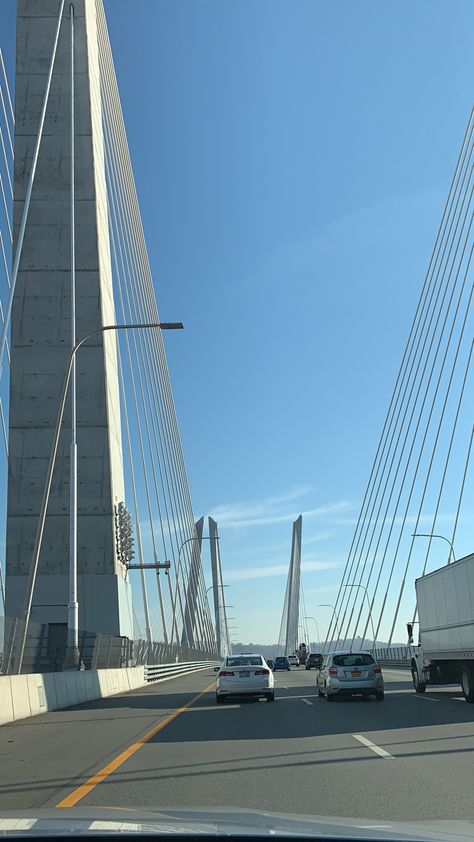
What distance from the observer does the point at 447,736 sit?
12.3 m

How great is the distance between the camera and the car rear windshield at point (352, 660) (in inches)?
811

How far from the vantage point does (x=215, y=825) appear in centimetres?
424

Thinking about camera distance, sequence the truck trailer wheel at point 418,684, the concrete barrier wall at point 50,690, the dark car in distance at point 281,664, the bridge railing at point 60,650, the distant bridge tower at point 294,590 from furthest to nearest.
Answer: the distant bridge tower at point 294,590 < the dark car in distance at point 281,664 < the truck trailer wheel at point 418,684 < the bridge railing at point 60,650 < the concrete barrier wall at point 50,690

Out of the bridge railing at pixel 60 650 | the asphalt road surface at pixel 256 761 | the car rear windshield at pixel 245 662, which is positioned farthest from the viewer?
the car rear windshield at pixel 245 662

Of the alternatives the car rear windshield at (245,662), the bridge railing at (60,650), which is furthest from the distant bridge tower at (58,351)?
the car rear windshield at (245,662)

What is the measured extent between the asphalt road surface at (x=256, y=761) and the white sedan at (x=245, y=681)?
324 centimetres

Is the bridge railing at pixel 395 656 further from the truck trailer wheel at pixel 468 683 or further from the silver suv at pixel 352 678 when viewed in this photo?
the truck trailer wheel at pixel 468 683

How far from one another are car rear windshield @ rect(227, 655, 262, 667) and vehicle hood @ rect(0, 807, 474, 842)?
687 inches

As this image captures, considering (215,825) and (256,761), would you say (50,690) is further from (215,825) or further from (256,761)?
(215,825)

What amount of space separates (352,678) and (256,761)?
35.2ft

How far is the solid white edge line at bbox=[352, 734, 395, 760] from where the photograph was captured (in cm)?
1021

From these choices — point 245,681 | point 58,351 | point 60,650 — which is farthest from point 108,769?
point 58,351

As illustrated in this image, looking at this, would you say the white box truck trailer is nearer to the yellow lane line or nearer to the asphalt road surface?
the asphalt road surface

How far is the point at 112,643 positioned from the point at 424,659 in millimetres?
12590
